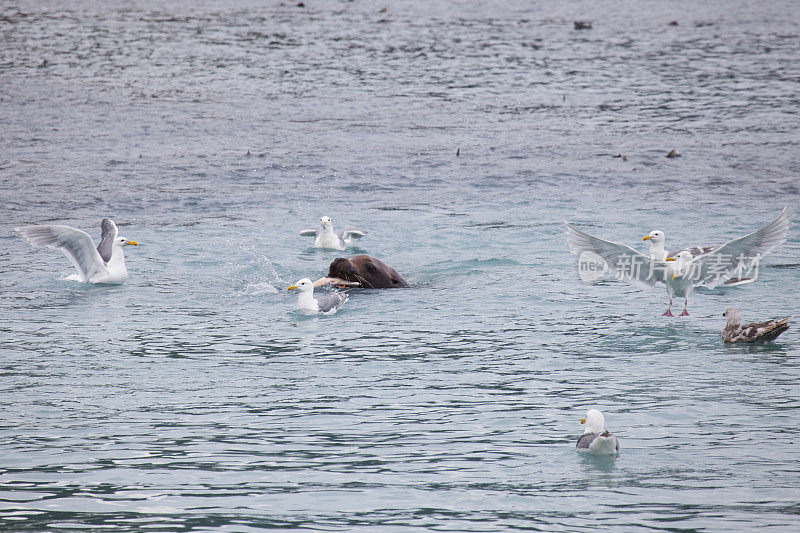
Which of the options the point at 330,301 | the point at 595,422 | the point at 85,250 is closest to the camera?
the point at 595,422

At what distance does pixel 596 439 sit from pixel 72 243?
8.35m

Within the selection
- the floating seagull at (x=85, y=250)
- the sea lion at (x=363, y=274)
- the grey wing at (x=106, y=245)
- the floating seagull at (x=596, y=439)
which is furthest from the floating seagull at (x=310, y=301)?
the floating seagull at (x=596, y=439)

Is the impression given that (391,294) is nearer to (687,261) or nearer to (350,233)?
(350,233)

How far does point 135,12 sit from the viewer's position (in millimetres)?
37812

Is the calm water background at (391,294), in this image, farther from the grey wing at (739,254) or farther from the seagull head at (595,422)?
the grey wing at (739,254)

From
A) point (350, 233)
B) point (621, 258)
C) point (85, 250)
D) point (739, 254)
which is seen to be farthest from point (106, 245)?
point (739, 254)

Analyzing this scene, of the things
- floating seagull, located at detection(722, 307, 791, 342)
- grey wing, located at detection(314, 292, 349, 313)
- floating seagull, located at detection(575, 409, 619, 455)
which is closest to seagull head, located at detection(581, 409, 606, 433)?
floating seagull, located at detection(575, 409, 619, 455)

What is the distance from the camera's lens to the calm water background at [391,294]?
24.0 feet

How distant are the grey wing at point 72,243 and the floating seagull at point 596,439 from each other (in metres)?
7.70

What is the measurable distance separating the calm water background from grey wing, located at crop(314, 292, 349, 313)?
19cm

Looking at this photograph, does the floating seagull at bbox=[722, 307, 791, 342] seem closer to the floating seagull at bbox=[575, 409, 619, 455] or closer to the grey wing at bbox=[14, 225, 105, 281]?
the floating seagull at bbox=[575, 409, 619, 455]

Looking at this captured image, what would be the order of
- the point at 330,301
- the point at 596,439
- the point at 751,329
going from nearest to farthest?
the point at 596,439 → the point at 751,329 → the point at 330,301

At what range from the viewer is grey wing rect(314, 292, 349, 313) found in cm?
1225

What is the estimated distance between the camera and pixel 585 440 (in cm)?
778
